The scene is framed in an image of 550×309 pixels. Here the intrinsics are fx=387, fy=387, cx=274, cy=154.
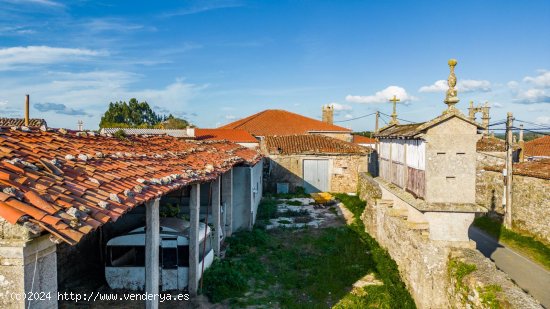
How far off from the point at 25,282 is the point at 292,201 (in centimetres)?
2073

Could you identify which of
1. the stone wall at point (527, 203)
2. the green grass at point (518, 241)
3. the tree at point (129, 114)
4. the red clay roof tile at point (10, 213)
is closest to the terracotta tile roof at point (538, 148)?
the stone wall at point (527, 203)

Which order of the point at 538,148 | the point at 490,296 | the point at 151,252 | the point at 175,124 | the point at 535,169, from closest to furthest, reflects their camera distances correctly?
the point at 490,296
the point at 151,252
the point at 535,169
the point at 538,148
the point at 175,124

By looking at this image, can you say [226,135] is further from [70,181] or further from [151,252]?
[70,181]

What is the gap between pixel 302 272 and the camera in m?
11.5

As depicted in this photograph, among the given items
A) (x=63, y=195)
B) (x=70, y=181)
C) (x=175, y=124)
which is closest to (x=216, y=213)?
(x=70, y=181)

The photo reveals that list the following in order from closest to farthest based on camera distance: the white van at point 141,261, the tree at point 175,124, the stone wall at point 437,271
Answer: the stone wall at point 437,271, the white van at point 141,261, the tree at point 175,124

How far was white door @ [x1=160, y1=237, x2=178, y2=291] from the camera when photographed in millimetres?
9539

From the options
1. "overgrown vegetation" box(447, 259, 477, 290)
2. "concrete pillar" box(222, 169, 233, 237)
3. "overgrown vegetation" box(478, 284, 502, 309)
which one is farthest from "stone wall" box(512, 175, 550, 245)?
"concrete pillar" box(222, 169, 233, 237)

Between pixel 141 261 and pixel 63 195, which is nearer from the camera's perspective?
pixel 63 195

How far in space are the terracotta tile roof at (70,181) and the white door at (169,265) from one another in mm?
2240

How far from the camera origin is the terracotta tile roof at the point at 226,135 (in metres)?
33.6

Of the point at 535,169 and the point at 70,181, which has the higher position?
the point at 70,181

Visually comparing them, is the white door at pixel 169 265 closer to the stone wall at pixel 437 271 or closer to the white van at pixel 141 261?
the white van at pixel 141 261

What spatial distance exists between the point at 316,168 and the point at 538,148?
23840 mm
